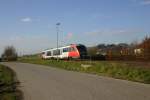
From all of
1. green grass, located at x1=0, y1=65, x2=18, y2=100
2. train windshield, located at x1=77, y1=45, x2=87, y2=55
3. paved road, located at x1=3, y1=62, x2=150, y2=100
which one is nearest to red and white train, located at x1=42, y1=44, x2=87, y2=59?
train windshield, located at x1=77, y1=45, x2=87, y2=55

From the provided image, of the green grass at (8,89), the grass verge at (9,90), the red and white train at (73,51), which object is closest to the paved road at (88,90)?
the grass verge at (9,90)

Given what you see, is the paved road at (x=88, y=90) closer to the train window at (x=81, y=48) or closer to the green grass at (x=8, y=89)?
the green grass at (x=8, y=89)

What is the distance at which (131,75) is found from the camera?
24.0 m

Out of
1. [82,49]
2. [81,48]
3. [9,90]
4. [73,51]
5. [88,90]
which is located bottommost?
[9,90]

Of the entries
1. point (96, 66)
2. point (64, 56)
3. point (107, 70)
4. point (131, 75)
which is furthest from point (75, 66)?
point (64, 56)

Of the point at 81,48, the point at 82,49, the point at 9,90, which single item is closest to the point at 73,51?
the point at 81,48

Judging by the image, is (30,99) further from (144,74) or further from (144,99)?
(144,74)

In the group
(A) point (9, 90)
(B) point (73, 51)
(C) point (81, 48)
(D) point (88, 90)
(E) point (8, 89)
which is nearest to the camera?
(D) point (88, 90)

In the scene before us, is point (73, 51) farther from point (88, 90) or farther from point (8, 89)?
point (88, 90)

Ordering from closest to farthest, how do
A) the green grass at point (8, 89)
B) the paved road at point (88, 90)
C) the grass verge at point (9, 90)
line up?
the paved road at point (88, 90) < the grass verge at point (9, 90) < the green grass at point (8, 89)

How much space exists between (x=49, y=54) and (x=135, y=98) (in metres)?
70.3

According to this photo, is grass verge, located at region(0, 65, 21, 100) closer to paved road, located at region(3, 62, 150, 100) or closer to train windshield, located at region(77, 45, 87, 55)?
paved road, located at region(3, 62, 150, 100)

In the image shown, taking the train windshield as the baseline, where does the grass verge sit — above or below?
below

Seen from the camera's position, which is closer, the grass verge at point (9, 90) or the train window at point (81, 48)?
the grass verge at point (9, 90)
